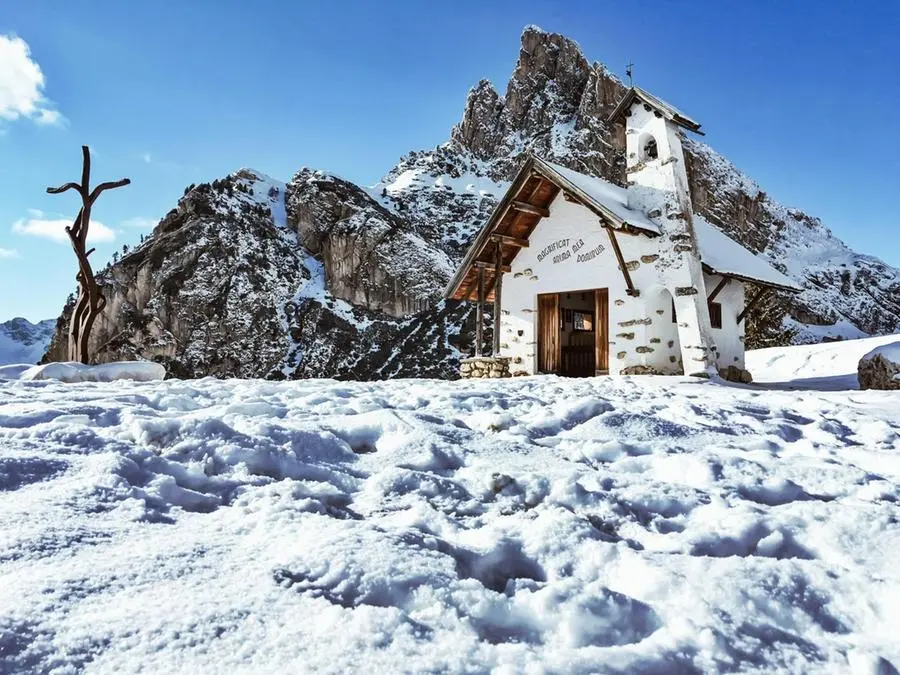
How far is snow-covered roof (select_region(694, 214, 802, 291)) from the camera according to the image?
1186 centimetres

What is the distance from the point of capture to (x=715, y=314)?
12414 mm

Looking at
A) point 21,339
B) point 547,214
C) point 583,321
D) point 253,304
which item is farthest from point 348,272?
point 21,339

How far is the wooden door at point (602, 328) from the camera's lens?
→ 12.0 m

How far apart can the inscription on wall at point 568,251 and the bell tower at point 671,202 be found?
50.2 inches

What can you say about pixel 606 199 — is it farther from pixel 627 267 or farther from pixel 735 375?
pixel 735 375

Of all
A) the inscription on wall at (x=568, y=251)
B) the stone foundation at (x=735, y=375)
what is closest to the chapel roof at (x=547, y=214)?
the inscription on wall at (x=568, y=251)

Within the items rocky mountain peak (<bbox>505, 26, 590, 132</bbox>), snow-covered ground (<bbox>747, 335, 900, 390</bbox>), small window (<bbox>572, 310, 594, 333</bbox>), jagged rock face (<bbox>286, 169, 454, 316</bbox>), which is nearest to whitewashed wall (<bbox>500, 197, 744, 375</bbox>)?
snow-covered ground (<bbox>747, 335, 900, 390</bbox>)

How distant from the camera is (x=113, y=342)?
5850cm

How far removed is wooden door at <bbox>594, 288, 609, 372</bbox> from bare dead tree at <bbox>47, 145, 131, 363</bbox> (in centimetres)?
1020

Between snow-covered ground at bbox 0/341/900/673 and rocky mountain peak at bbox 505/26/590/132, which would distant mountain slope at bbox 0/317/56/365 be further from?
snow-covered ground at bbox 0/341/900/673

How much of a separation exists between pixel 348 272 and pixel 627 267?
53.8m

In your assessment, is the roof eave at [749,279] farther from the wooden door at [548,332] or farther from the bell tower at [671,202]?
the wooden door at [548,332]

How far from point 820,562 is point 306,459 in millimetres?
2506

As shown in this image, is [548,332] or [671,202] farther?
[548,332]
